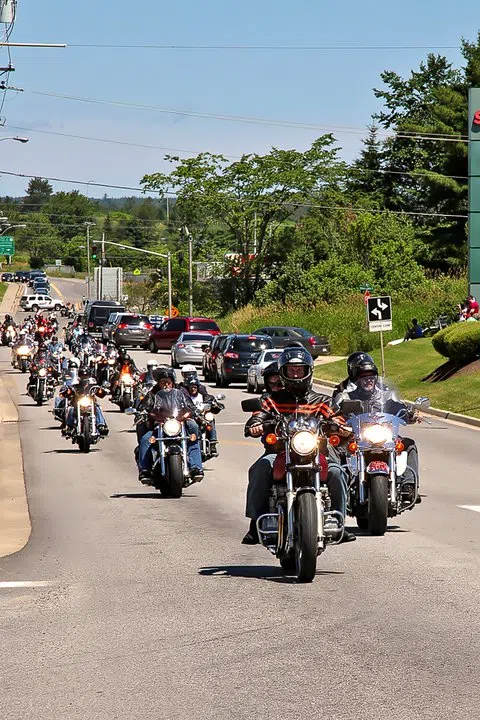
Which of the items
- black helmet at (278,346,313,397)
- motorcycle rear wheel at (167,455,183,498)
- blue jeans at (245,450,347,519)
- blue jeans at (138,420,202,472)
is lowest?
motorcycle rear wheel at (167,455,183,498)

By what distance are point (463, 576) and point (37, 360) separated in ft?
90.7

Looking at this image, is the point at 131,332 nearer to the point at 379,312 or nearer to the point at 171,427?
the point at 379,312

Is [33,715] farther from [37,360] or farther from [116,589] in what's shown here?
[37,360]

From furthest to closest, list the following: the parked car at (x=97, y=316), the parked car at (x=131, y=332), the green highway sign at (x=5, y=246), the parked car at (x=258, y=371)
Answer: the green highway sign at (x=5, y=246) → the parked car at (x=97, y=316) → the parked car at (x=131, y=332) → the parked car at (x=258, y=371)

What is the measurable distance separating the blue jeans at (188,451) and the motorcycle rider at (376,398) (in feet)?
13.9

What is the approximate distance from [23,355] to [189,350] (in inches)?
248

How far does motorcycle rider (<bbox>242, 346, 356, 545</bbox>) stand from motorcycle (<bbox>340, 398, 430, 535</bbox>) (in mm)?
2153

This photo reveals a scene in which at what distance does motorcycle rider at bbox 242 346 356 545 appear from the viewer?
10.5 m

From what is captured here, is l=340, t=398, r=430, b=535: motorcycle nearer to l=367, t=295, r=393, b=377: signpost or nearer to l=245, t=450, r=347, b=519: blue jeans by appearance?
l=245, t=450, r=347, b=519: blue jeans

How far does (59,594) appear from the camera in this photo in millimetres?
10156

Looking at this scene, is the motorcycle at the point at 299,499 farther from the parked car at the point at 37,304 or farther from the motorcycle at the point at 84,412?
the parked car at the point at 37,304

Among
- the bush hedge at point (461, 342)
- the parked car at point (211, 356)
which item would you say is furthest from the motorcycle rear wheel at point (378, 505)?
the parked car at point (211, 356)

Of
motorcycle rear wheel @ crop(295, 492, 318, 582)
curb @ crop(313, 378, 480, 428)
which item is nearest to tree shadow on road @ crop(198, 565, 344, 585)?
motorcycle rear wheel @ crop(295, 492, 318, 582)

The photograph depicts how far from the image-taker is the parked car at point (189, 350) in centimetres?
5356
